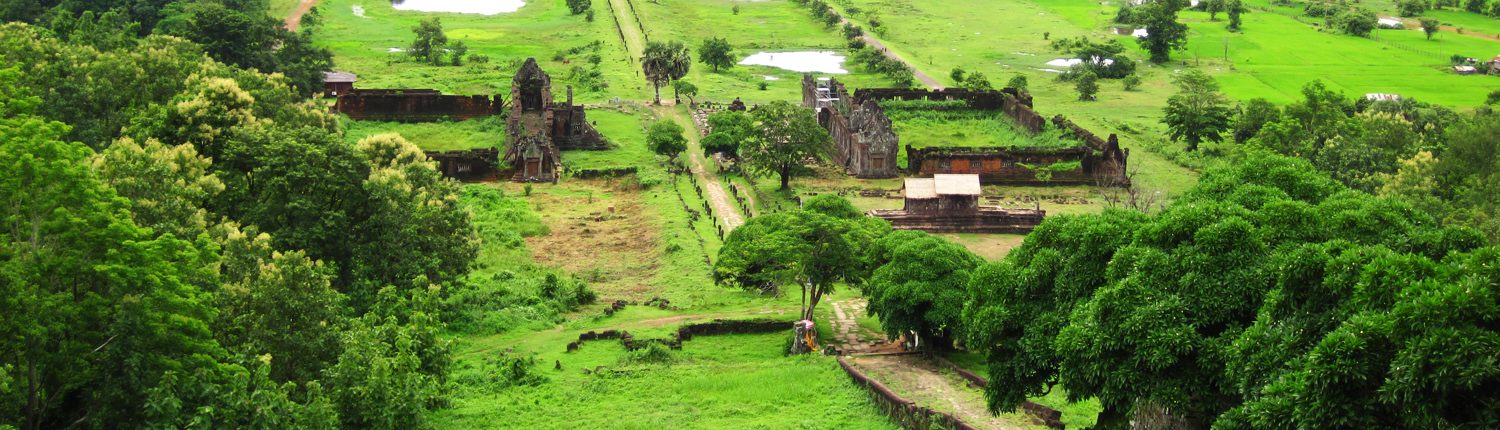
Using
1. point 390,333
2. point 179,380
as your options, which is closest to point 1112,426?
point 390,333

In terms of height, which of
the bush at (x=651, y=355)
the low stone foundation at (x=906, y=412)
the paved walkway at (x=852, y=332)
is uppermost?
the low stone foundation at (x=906, y=412)

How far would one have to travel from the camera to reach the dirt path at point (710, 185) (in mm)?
48875

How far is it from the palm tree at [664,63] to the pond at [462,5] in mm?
42389

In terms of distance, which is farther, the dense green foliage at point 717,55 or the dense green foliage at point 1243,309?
the dense green foliage at point 717,55

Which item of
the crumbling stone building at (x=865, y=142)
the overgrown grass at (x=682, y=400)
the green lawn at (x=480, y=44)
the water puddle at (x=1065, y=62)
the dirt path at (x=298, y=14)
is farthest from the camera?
the dirt path at (x=298, y=14)

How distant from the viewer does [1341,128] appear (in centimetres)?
6116

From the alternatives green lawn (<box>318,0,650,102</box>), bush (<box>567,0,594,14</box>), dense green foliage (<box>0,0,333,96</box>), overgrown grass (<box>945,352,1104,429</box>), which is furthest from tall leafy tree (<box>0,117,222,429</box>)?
bush (<box>567,0,594,14</box>)

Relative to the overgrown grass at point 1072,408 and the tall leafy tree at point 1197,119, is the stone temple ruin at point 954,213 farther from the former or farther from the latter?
the tall leafy tree at point 1197,119

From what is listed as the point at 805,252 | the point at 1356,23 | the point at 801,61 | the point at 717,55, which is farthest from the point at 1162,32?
the point at 805,252

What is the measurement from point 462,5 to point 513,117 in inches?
2562

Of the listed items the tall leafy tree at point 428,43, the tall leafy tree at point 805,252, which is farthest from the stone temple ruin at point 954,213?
the tall leafy tree at point 428,43

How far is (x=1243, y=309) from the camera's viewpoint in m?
19.7

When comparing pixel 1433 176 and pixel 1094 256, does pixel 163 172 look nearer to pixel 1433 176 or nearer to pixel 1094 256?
pixel 1094 256

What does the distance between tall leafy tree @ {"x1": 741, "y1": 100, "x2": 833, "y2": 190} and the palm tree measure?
2267 centimetres
